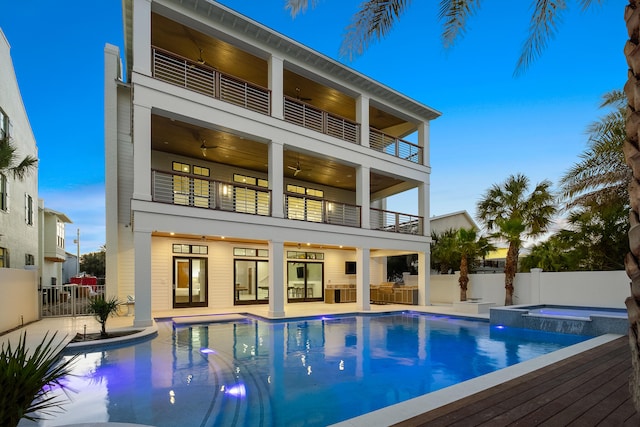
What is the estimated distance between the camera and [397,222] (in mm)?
17188

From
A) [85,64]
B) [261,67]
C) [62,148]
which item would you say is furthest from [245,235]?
[62,148]

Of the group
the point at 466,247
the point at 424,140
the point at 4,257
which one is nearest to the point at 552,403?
the point at 466,247

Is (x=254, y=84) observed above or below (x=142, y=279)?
above

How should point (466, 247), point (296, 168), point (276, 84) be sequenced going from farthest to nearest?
point (296, 168) → point (466, 247) → point (276, 84)

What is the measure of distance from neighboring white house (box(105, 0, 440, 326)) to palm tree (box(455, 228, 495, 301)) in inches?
63.5

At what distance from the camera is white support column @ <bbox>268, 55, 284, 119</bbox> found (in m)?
13.1

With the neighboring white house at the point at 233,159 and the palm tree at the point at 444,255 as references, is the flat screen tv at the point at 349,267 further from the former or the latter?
the palm tree at the point at 444,255

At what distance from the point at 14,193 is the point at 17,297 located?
29.0 feet

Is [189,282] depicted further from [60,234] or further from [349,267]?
[60,234]

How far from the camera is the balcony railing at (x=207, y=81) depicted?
1174 centimetres

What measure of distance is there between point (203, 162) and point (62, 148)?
35.3 m

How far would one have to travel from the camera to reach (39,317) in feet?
39.3

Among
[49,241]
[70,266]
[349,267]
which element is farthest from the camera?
[70,266]

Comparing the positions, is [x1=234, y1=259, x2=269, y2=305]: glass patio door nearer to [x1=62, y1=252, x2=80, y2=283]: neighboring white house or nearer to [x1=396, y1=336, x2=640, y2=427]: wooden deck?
[x1=396, y1=336, x2=640, y2=427]: wooden deck
